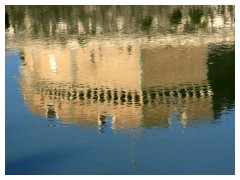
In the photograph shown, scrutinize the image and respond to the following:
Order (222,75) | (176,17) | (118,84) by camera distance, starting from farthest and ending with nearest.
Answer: (176,17) → (118,84) → (222,75)

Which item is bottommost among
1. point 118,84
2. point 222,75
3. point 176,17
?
point 118,84

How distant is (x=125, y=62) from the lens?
15.9 metres

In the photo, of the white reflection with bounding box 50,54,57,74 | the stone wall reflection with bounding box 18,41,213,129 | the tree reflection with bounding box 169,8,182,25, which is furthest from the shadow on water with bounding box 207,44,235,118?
the white reflection with bounding box 50,54,57,74

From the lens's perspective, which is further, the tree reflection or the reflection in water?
the tree reflection

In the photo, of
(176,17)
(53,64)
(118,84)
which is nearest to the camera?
(118,84)

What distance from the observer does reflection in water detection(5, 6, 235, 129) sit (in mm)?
11265

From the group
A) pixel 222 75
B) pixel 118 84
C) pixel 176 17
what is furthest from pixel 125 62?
pixel 222 75

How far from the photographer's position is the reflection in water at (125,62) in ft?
37.0

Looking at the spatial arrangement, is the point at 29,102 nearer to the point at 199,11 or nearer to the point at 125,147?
the point at 125,147

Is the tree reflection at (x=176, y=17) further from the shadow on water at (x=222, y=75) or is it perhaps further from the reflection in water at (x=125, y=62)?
the shadow on water at (x=222, y=75)

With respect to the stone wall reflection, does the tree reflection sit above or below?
above

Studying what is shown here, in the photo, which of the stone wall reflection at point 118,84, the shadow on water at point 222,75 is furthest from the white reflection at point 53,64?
the shadow on water at point 222,75

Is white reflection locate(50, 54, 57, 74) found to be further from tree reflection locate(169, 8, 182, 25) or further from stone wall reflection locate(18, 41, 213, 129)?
tree reflection locate(169, 8, 182, 25)

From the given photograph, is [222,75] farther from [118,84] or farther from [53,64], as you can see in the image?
[53,64]
